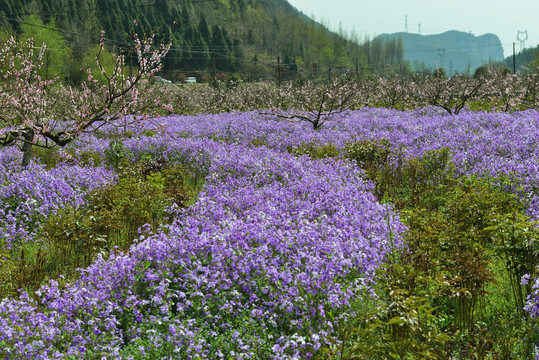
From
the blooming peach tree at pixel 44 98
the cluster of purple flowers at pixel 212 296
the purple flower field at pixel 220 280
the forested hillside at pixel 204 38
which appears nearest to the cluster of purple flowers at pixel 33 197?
the purple flower field at pixel 220 280

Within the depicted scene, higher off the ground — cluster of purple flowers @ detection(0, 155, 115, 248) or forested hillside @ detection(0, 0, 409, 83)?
forested hillside @ detection(0, 0, 409, 83)

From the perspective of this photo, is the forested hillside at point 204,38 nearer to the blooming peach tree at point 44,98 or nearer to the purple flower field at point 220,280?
the blooming peach tree at point 44,98

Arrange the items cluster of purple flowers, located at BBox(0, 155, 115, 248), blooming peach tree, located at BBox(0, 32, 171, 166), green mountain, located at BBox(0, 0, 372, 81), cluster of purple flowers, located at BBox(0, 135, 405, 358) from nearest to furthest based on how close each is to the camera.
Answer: cluster of purple flowers, located at BBox(0, 135, 405, 358), cluster of purple flowers, located at BBox(0, 155, 115, 248), blooming peach tree, located at BBox(0, 32, 171, 166), green mountain, located at BBox(0, 0, 372, 81)

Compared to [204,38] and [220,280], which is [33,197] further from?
[204,38]

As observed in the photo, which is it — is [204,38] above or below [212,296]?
above

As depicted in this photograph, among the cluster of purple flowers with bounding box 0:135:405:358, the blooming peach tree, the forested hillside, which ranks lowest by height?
the cluster of purple flowers with bounding box 0:135:405:358

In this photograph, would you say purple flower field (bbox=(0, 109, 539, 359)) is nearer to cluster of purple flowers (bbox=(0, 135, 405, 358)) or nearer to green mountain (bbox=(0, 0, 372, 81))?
cluster of purple flowers (bbox=(0, 135, 405, 358))

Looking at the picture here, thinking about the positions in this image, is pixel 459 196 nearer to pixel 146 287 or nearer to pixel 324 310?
pixel 324 310

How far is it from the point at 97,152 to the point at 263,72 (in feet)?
392

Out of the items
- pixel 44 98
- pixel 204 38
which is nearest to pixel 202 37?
pixel 204 38

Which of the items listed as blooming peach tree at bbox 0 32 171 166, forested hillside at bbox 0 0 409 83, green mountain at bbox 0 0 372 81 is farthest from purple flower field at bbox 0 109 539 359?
green mountain at bbox 0 0 372 81

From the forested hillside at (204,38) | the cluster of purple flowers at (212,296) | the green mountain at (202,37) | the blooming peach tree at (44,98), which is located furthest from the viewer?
the green mountain at (202,37)

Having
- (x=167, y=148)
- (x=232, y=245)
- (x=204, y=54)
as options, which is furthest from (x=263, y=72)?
(x=232, y=245)

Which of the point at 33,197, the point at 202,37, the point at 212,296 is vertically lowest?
the point at 212,296
